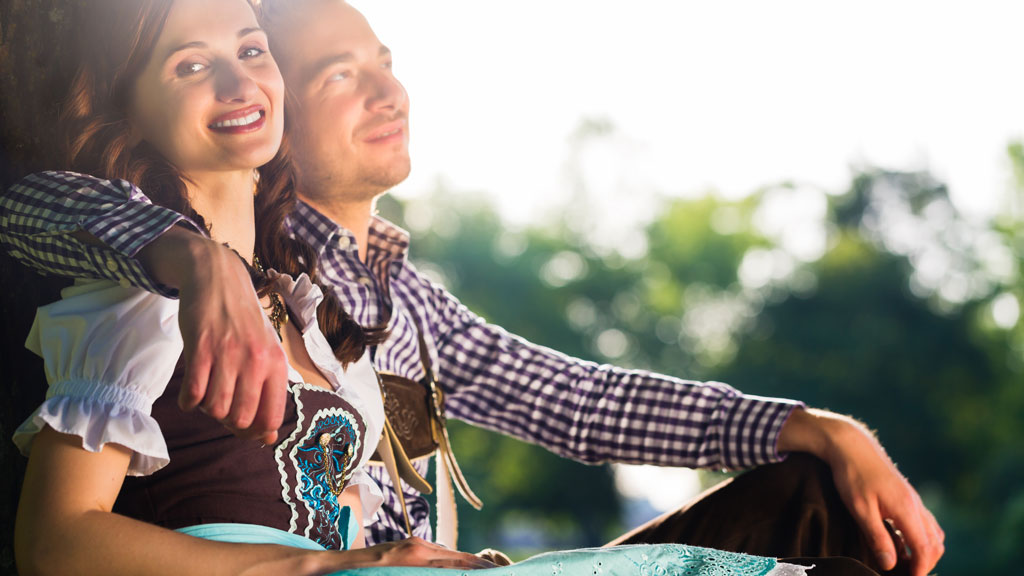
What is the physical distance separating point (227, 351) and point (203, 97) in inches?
24.6

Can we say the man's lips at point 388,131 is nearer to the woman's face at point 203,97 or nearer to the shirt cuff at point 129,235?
the woman's face at point 203,97

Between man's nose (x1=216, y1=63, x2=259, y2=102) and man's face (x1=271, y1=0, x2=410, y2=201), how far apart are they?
59 centimetres

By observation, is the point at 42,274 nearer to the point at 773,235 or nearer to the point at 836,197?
the point at 836,197

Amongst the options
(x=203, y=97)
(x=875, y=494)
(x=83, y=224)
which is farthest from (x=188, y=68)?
(x=875, y=494)

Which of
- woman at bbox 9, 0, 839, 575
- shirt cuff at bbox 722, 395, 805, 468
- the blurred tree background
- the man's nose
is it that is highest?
the man's nose

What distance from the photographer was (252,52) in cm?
179

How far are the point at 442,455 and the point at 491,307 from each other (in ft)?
84.7

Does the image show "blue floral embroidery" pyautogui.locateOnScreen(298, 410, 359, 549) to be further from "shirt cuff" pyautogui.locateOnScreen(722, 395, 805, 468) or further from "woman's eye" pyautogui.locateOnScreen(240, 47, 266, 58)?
"shirt cuff" pyautogui.locateOnScreen(722, 395, 805, 468)

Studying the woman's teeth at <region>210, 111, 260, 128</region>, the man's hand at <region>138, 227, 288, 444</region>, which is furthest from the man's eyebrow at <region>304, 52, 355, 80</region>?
the man's hand at <region>138, 227, 288, 444</region>

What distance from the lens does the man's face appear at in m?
2.33

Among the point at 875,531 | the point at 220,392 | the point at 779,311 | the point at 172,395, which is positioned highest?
the point at 220,392

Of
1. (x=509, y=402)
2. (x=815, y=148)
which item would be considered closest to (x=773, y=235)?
(x=815, y=148)

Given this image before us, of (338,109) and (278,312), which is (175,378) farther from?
(338,109)

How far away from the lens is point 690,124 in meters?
30.1
